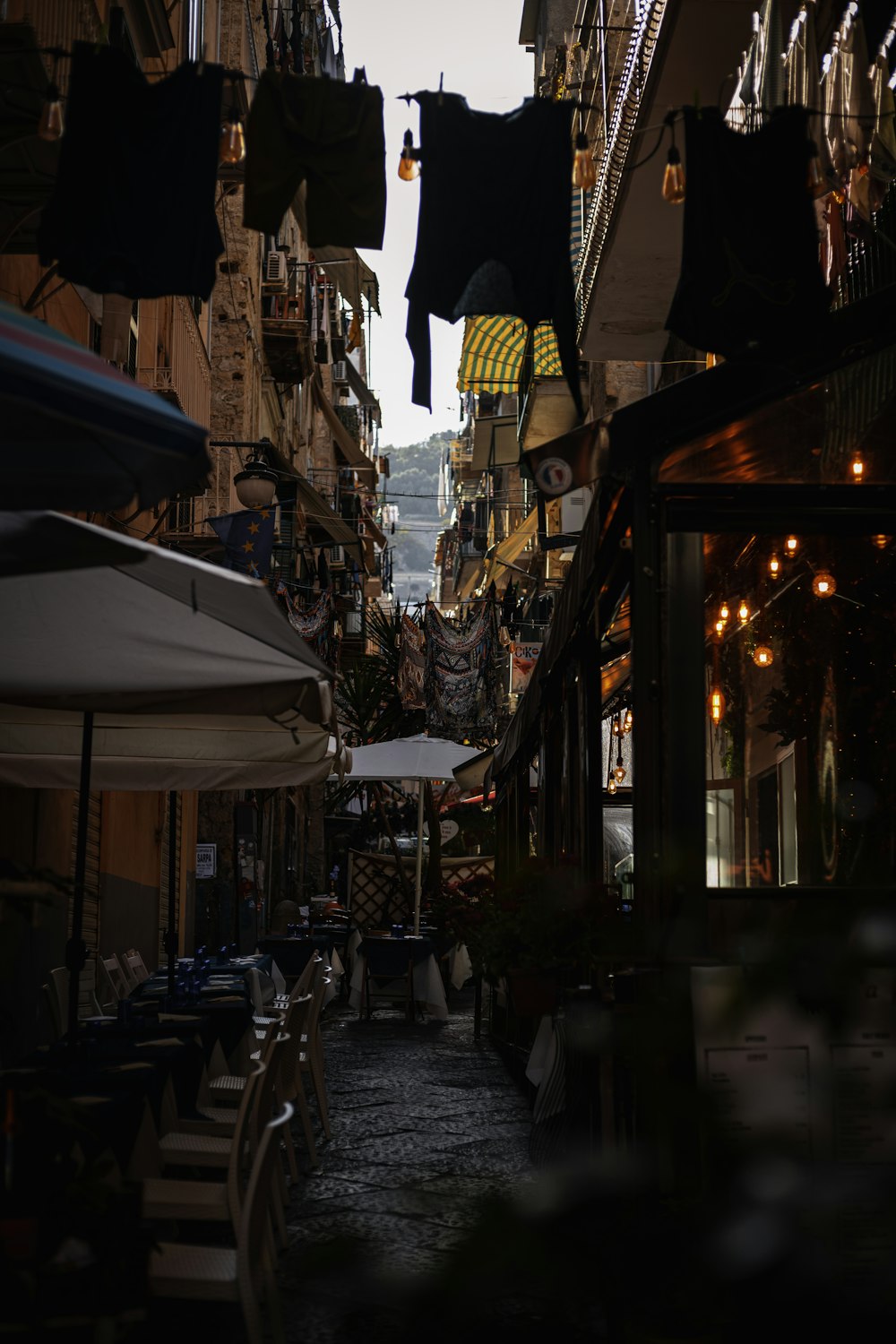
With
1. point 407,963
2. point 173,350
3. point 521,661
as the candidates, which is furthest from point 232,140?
point 521,661

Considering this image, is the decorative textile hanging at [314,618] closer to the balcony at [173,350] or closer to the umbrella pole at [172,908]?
the balcony at [173,350]

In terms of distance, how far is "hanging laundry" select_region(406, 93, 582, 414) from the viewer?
5.51 meters

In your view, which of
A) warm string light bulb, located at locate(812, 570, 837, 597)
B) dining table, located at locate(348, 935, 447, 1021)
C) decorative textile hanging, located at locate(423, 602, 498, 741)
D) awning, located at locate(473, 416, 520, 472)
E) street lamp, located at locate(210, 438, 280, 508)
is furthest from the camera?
awning, located at locate(473, 416, 520, 472)

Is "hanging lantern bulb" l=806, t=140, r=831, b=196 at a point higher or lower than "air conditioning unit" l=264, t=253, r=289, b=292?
lower

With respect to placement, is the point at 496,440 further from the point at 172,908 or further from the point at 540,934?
the point at 540,934

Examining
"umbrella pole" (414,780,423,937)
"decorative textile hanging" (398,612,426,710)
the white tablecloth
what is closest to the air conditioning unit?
"decorative textile hanging" (398,612,426,710)

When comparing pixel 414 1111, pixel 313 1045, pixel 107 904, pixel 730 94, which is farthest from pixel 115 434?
pixel 107 904

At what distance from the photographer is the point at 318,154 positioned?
5398 mm

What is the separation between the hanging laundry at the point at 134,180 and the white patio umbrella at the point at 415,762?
442 inches

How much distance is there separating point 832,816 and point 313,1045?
4407 millimetres

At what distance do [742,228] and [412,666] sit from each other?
813 inches

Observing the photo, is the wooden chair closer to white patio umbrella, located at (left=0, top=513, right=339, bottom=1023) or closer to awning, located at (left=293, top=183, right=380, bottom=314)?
white patio umbrella, located at (left=0, top=513, right=339, bottom=1023)

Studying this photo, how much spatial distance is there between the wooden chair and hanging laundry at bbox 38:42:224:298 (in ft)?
10.00

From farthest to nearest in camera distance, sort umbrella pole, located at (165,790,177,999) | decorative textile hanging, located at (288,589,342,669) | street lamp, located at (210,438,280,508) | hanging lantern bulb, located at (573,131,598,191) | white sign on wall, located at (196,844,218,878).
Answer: white sign on wall, located at (196,844,218,878) → decorative textile hanging, located at (288,589,342,669) → street lamp, located at (210,438,280,508) → umbrella pole, located at (165,790,177,999) → hanging lantern bulb, located at (573,131,598,191)
